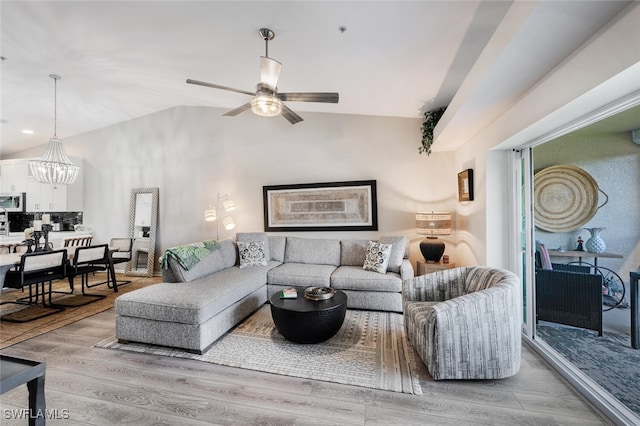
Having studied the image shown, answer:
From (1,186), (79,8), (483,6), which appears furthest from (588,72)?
(1,186)

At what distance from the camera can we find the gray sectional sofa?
2457 mm

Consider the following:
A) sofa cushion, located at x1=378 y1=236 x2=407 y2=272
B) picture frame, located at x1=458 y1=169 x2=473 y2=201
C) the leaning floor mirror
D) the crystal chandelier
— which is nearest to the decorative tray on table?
sofa cushion, located at x1=378 y1=236 x2=407 y2=272

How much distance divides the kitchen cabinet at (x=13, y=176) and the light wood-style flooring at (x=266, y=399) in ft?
18.1

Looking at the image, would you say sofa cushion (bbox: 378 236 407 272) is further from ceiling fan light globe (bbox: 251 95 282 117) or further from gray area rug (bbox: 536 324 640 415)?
ceiling fan light globe (bbox: 251 95 282 117)

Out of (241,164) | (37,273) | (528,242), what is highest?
(241,164)

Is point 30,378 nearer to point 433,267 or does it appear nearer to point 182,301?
point 182,301

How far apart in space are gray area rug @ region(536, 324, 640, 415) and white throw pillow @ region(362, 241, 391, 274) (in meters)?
1.76

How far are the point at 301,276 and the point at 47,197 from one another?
5.96 m

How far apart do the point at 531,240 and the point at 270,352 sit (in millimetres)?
2802

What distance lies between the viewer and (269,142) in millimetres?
4809

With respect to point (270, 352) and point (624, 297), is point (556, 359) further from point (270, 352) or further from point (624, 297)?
point (270, 352)

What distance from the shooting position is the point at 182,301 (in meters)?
2.46

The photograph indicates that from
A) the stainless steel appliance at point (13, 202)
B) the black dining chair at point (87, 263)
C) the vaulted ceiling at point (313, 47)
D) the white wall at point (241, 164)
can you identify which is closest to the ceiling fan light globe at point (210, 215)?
the white wall at point (241, 164)

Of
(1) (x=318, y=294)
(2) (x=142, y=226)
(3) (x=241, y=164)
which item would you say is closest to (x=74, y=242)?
(2) (x=142, y=226)
